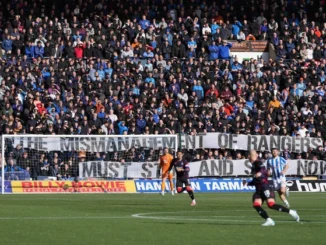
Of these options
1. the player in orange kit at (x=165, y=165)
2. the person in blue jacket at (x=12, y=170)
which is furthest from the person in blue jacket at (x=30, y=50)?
the player in orange kit at (x=165, y=165)

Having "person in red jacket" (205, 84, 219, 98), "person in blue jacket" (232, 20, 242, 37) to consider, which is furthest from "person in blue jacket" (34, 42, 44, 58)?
"person in blue jacket" (232, 20, 242, 37)

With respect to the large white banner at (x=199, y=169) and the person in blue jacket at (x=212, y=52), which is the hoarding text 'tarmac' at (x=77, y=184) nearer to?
the large white banner at (x=199, y=169)

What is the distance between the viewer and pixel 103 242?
66.4 feet

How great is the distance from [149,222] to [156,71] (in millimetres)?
24916

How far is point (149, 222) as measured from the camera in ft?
86.6

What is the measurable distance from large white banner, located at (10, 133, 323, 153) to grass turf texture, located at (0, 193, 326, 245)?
523 cm

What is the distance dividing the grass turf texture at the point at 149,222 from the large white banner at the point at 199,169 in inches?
219

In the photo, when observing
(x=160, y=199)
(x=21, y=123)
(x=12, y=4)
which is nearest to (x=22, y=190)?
(x=21, y=123)

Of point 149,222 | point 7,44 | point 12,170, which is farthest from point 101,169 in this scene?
point 149,222

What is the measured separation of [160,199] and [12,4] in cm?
1737

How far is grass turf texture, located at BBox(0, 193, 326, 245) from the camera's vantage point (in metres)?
21.2

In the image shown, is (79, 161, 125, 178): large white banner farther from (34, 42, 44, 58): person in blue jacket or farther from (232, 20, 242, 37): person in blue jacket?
(232, 20, 242, 37): person in blue jacket

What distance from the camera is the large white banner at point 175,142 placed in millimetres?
45531

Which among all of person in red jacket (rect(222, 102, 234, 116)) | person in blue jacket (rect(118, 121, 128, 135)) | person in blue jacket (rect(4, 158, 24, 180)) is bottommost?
person in blue jacket (rect(4, 158, 24, 180))
